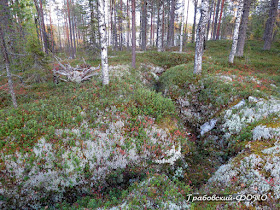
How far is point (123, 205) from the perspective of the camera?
464 centimetres

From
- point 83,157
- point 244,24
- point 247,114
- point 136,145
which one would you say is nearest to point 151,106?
point 136,145

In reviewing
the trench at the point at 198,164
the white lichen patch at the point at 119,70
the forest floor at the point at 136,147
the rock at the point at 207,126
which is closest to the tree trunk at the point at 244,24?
the forest floor at the point at 136,147

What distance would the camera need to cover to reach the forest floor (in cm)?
516

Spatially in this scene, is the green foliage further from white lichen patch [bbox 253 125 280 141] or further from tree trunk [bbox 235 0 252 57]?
tree trunk [bbox 235 0 252 57]

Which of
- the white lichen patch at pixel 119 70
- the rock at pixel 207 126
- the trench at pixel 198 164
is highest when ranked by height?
the white lichen patch at pixel 119 70

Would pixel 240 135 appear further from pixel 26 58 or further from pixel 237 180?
pixel 26 58

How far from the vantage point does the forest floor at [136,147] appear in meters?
5.16

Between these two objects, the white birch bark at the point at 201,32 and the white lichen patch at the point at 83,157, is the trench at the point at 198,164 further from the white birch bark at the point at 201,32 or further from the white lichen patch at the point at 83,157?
the white birch bark at the point at 201,32

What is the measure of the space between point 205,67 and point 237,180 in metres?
11.8

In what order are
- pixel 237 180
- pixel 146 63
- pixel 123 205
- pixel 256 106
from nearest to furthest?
pixel 123 205, pixel 237 180, pixel 256 106, pixel 146 63

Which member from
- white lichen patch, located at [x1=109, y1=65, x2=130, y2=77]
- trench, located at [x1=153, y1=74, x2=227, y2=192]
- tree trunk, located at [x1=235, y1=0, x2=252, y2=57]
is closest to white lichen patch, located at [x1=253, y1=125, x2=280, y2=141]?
trench, located at [x1=153, y1=74, x2=227, y2=192]

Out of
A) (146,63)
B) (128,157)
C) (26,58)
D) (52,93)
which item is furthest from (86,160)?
(146,63)

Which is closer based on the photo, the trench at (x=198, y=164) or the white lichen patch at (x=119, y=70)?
the trench at (x=198, y=164)

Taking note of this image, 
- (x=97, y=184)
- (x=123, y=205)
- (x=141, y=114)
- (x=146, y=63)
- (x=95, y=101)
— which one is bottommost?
(x=97, y=184)
